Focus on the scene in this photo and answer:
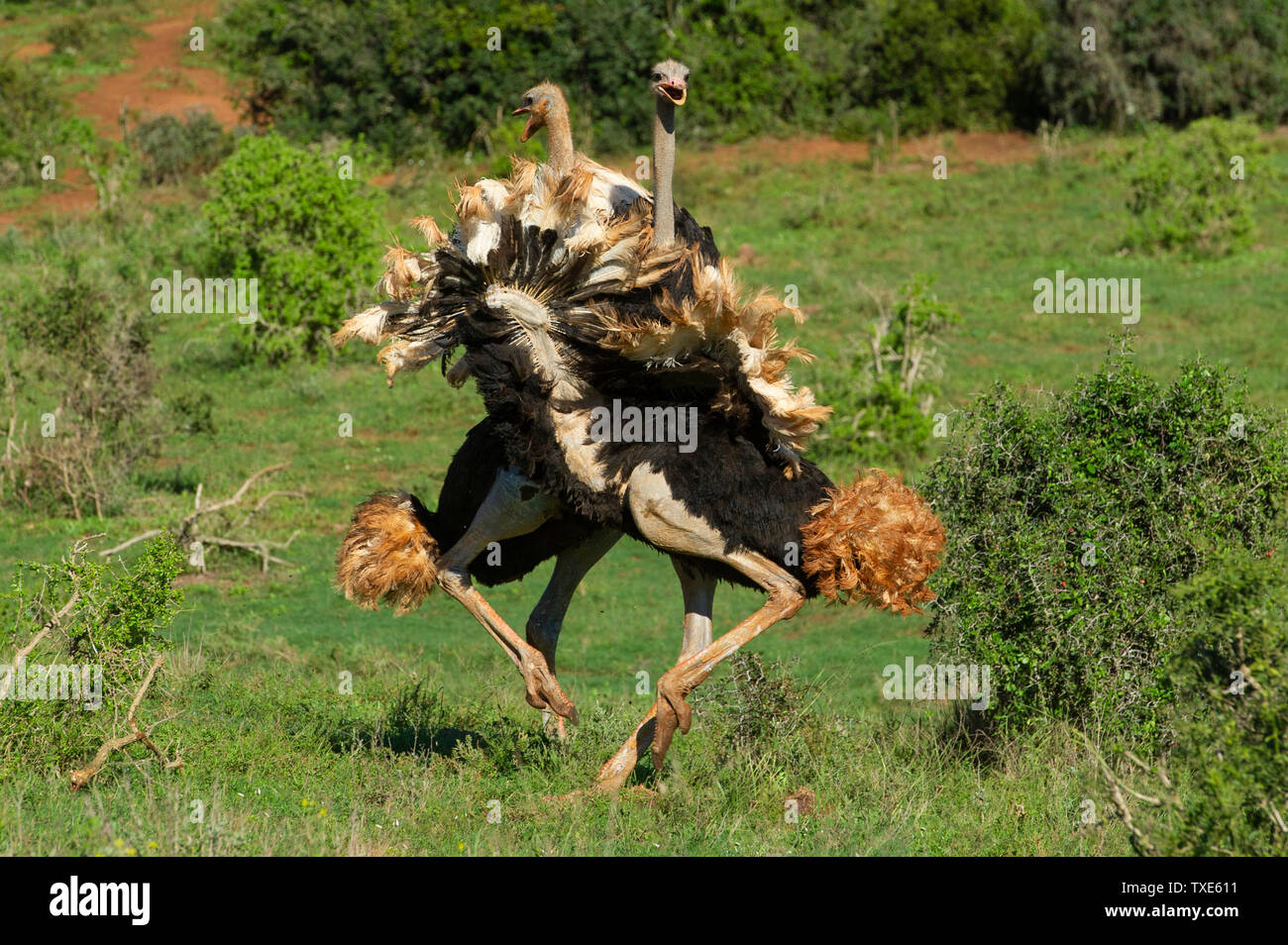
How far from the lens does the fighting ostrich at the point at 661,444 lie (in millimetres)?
6215

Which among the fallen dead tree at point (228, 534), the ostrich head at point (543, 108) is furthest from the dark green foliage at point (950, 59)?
the ostrich head at point (543, 108)

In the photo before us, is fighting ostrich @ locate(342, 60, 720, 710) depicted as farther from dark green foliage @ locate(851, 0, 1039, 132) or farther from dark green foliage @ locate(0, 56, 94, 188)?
dark green foliage @ locate(851, 0, 1039, 132)

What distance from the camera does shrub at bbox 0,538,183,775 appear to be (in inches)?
257

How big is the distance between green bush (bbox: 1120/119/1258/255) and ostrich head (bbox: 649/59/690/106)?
57.0 feet

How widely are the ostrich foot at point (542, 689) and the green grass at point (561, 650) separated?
0.39 metres

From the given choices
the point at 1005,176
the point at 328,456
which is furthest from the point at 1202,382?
the point at 1005,176

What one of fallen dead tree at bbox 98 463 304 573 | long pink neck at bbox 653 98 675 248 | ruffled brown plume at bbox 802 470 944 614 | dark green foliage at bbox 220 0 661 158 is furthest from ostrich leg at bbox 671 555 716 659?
dark green foliage at bbox 220 0 661 158

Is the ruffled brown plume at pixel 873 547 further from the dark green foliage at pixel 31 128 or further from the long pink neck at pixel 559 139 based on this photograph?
the dark green foliage at pixel 31 128

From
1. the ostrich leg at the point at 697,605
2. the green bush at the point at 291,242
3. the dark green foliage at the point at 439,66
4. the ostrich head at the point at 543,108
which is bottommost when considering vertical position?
the ostrich leg at the point at 697,605

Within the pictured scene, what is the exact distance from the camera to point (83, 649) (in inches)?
267

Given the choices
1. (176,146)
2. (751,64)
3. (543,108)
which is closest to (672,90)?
(543,108)

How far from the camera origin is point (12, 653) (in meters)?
7.25

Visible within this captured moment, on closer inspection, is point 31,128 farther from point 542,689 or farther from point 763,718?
point 542,689

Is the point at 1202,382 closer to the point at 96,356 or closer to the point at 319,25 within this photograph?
the point at 96,356
